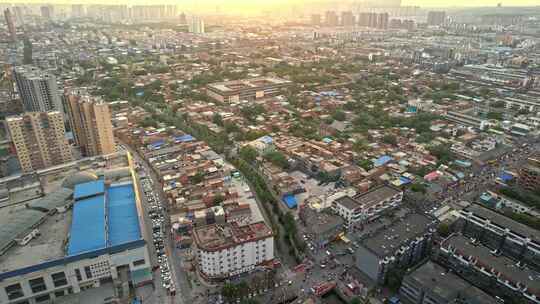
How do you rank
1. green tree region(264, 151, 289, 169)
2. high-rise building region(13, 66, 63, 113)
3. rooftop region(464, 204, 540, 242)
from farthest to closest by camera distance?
high-rise building region(13, 66, 63, 113), green tree region(264, 151, 289, 169), rooftop region(464, 204, 540, 242)

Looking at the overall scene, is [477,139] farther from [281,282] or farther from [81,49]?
[81,49]

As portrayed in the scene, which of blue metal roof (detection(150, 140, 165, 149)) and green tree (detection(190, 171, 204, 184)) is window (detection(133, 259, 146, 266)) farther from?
blue metal roof (detection(150, 140, 165, 149))

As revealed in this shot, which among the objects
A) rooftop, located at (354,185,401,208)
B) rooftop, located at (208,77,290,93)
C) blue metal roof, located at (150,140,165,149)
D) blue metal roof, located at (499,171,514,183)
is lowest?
blue metal roof, located at (499,171,514,183)

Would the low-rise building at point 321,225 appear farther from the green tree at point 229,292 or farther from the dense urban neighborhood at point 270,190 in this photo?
the green tree at point 229,292

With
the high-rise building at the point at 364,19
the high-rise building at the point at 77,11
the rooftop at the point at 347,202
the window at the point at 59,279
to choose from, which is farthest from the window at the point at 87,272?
the high-rise building at the point at 77,11

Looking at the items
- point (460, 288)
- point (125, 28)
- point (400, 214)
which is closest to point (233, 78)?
point (400, 214)

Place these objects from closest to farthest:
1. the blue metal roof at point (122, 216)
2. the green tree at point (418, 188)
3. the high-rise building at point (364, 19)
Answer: the blue metal roof at point (122, 216)
the green tree at point (418, 188)
the high-rise building at point (364, 19)

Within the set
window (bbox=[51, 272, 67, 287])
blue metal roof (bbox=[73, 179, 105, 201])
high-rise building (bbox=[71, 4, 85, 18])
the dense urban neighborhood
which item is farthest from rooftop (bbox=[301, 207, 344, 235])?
high-rise building (bbox=[71, 4, 85, 18])
